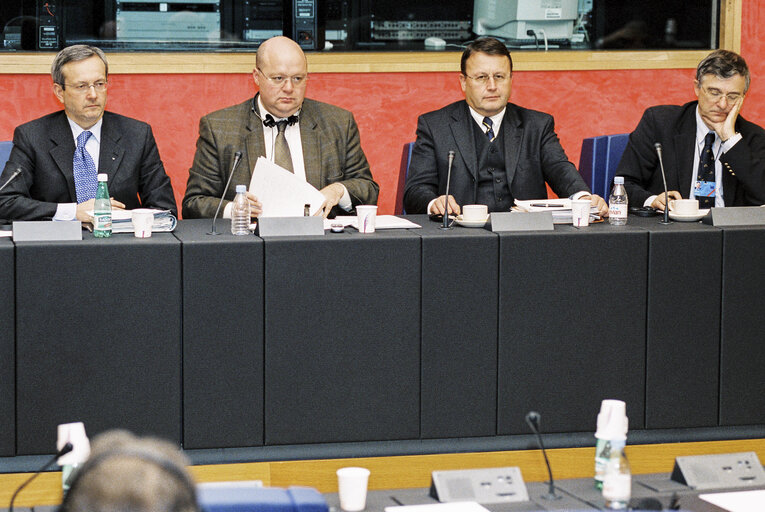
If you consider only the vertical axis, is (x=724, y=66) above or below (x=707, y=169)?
above

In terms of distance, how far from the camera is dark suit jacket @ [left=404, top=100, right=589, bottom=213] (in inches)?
141

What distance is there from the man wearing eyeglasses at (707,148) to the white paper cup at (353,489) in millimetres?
1771

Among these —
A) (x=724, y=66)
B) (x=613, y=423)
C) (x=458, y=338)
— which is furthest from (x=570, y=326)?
(x=724, y=66)

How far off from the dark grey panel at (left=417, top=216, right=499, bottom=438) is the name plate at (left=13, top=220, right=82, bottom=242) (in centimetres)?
83

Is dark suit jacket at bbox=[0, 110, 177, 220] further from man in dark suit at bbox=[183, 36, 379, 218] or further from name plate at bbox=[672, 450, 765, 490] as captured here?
name plate at bbox=[672, 450, 765, 490]

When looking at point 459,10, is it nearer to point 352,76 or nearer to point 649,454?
point 352,76

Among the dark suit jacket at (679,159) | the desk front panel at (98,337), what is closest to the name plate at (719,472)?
the desk front panel at (98,337)

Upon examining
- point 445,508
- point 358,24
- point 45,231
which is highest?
point 358,24

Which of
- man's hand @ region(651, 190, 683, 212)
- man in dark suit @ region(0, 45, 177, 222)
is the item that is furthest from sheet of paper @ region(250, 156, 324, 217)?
man's hand @ region(651, 190, 683, 212)

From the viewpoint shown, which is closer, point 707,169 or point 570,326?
point 570,326

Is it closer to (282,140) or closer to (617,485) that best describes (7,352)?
(617,485)

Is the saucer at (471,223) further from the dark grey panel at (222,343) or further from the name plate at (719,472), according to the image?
the name plate at (719,472)

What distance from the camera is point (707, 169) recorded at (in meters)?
3.53

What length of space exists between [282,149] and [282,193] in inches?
26.9
